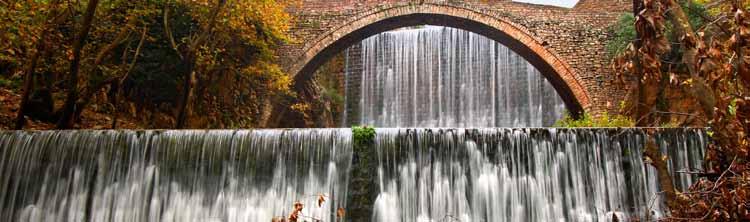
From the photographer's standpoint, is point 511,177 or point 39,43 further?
point 39,43

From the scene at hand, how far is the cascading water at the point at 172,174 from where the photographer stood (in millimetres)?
6941

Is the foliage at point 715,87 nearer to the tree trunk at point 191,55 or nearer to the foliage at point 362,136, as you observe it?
the foliage at point 362,136

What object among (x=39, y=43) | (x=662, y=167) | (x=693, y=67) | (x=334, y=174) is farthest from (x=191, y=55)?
(x=693, y=67)

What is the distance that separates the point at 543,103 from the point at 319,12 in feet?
21.1

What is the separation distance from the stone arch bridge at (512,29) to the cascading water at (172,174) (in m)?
6.51

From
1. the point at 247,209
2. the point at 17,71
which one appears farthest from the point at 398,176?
the point at 17,71

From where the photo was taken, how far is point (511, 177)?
7113mm

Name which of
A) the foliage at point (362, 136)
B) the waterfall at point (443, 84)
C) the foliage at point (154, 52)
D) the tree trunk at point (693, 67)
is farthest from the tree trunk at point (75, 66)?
the waterfall at point (443, 84)

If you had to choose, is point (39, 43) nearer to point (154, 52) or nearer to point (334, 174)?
point (154, 52)

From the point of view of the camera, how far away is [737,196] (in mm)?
4426

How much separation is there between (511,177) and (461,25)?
7.69 meters

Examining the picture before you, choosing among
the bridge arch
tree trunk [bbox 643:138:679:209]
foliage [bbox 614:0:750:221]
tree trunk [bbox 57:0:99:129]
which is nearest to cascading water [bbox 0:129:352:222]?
tree trunk [bbox 57:0:99:129]

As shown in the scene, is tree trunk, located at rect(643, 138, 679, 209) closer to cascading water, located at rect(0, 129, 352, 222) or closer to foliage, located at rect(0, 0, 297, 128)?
cascading water, located at rect(0, 129, 352, 222)

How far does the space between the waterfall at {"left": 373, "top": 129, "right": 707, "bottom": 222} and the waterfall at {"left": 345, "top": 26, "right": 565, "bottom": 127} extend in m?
8.86
